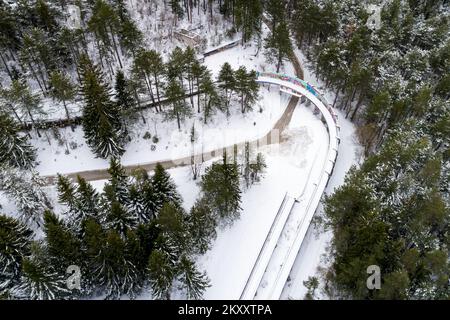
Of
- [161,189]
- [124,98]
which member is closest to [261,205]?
[161,189]

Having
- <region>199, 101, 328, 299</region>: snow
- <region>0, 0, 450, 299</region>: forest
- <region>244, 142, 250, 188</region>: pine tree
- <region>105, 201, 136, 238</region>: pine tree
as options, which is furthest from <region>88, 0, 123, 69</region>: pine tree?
<region>199, 101, 328, 299</region>: snow

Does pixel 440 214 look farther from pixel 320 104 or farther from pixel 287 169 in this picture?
pixel 320 104

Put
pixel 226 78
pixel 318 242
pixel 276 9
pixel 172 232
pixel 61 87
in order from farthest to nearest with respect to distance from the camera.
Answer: pixel 276 9 < pixel 226 78 < pixel 61 87 < pixel 318 242 < pixel 172 232

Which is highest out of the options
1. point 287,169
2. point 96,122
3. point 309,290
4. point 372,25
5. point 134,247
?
point 372,25

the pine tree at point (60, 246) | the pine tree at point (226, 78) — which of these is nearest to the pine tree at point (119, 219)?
the pine tree at point (60, 246)

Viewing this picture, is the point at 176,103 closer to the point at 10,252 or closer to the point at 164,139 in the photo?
the point at 164,139

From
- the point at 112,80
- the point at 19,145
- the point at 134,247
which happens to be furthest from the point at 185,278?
the point at 112,80
